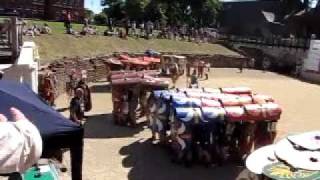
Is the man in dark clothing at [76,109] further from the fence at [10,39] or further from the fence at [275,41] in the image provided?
the fence at [275,41]

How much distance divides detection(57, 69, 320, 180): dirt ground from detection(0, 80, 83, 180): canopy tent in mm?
3239

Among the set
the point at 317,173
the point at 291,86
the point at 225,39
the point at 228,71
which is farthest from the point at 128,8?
the point at 317,173

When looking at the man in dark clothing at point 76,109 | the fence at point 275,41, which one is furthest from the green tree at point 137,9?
Answer: the man in dark clothing at point 76,109

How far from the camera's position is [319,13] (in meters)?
51.8

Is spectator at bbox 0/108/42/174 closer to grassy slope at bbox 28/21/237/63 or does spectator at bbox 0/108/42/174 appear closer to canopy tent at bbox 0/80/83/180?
canopy tent at bbox 0/80/83/180

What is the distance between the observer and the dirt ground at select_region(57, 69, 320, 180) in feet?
40.1

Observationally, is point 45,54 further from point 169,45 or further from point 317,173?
point 317,173

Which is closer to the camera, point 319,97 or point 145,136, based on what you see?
point 145,136

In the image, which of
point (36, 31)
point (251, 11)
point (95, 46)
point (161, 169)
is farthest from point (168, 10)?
point (161, 169)

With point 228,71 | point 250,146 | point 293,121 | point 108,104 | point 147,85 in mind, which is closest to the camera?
point 250,146

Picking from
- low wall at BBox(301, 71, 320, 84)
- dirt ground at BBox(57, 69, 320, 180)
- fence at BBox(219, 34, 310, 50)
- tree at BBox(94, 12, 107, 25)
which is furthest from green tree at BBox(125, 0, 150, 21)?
dirt ground at BBox(57, 69, 320, 180)

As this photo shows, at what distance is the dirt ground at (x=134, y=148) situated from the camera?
12.2 meters

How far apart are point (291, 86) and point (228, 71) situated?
8.47 m

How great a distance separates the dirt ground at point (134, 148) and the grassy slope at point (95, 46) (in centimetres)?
322
